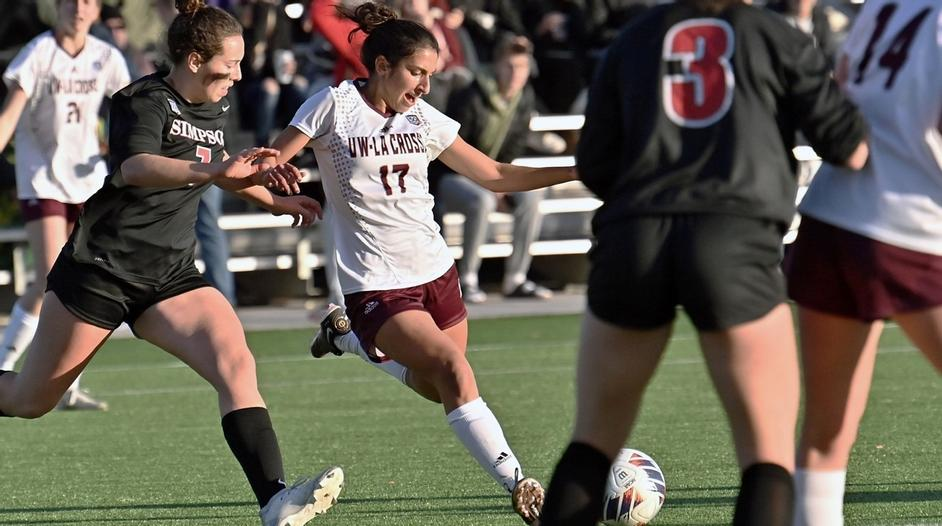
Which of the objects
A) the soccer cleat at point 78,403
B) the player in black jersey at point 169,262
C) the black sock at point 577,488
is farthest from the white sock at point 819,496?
the soccer cleat at point 78,403

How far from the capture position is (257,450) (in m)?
5.10

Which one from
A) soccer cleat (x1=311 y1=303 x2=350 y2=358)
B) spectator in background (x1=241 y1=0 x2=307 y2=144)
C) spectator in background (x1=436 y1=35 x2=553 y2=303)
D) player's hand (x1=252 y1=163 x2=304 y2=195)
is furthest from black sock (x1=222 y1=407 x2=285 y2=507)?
spectator in background (x1=241 y1=0 x2=307 y2=144)

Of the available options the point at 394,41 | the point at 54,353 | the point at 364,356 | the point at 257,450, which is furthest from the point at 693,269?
the point at 364,356

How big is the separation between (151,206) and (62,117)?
360 cm

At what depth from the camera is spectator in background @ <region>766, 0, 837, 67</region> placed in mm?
14328

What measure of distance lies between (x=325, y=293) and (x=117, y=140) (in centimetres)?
1035

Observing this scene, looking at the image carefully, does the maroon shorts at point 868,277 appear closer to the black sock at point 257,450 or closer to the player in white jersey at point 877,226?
the player in white jersey at point 877,226

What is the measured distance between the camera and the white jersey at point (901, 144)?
3668 mm

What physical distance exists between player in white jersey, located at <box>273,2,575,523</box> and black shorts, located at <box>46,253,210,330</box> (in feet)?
2.10

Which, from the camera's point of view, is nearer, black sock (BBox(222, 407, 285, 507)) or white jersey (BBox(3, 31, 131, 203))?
black sock (BBox(222, 407, 285, 507))

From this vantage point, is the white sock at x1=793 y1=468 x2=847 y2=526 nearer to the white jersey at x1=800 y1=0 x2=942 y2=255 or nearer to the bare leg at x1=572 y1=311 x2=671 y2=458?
the bare leg at x1=572 y1=311 x2=671 y2=458

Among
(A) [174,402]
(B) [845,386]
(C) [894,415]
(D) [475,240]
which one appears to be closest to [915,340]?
(B) [845,386]

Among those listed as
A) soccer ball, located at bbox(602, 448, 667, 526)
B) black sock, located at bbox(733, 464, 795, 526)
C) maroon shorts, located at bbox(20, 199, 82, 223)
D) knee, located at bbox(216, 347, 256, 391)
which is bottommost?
maroon shorts, located at bbox(20, 199, 82, 223)

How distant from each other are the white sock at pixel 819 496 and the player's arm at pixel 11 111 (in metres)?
5.37
